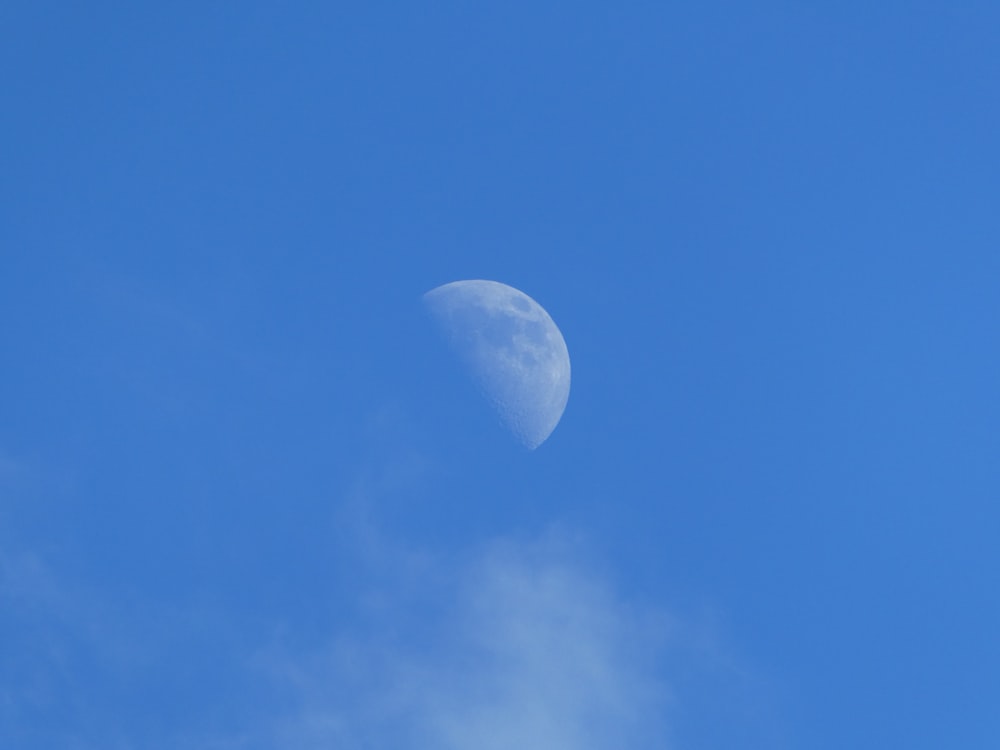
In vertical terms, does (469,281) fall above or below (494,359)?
above

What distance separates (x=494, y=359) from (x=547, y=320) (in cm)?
444

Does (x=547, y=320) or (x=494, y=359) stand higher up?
(x=547, y=320)

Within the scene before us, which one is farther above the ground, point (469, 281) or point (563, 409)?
point (469, 281)

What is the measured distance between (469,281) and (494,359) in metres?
5.67

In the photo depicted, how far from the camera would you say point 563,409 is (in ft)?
166

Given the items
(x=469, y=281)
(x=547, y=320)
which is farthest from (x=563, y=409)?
(x=469, y=281)

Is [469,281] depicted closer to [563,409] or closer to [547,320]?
[547,320]

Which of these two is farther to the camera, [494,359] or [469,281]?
[469,281]

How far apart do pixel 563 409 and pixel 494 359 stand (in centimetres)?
524

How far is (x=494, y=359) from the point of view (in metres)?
47.3

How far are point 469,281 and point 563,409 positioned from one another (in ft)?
24.7

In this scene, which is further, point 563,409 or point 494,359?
point 563,409

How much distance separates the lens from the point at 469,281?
168 ft
